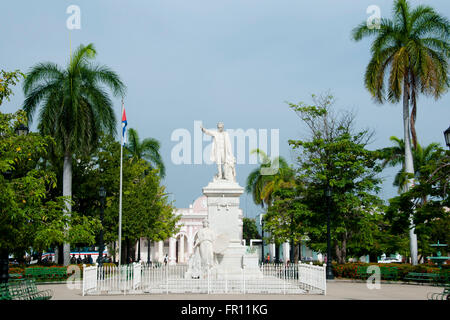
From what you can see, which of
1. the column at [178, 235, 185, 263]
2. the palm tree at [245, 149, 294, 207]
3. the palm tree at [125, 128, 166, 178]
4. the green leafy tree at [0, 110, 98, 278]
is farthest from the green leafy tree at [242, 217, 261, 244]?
the green leafy tree at [0, 110, 98, 278]

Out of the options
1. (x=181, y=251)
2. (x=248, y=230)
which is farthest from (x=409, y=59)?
(x=248, y=230)

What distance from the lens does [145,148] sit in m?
46.6

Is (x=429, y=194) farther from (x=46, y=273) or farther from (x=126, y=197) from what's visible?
(x=126, y=197)

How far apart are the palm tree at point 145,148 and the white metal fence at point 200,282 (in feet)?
90.0

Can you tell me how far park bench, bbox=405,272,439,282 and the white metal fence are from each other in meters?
6.78

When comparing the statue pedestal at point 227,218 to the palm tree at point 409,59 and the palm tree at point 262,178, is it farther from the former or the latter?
the palm tree at point 262,178

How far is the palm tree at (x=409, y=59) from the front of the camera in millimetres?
27188

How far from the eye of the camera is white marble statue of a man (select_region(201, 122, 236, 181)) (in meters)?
22.0

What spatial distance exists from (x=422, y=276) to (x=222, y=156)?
11.2 m

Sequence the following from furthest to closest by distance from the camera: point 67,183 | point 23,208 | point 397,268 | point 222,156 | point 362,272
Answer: point 67,183 → point 362,272 → point 397,268 → point 222,156 → point 23,208
